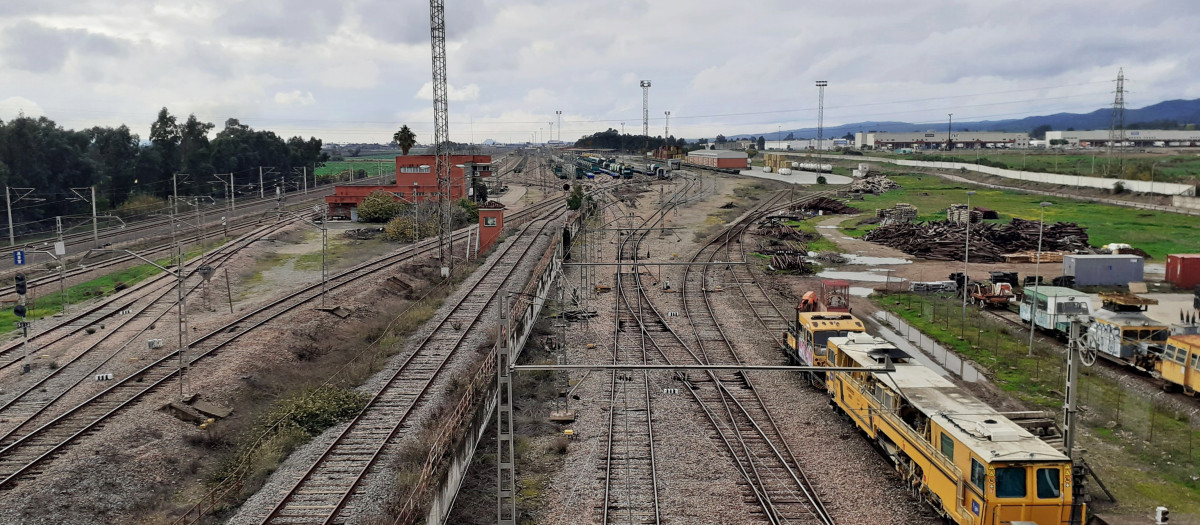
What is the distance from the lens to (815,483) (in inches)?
741

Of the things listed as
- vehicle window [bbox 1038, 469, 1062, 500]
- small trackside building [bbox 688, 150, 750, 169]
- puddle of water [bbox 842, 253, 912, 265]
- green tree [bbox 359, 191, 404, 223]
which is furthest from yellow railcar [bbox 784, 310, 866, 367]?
small trackside building [bbox 688, 150, 750, 169]

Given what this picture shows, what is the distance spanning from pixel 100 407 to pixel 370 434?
820cm

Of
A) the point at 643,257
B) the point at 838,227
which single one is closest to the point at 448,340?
the point at 643,257

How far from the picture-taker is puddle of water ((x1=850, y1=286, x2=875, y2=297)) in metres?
42.2

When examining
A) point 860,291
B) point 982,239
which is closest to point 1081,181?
point 982,239

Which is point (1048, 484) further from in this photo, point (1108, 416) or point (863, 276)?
point (863, 276)

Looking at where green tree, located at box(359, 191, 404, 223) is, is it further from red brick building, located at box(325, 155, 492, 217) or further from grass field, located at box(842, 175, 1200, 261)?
grass field, located at box(842, 175, 1200, 261)

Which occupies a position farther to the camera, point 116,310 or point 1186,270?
point 1186,270

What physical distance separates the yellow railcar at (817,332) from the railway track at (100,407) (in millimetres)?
20225

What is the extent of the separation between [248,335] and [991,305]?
33487mm

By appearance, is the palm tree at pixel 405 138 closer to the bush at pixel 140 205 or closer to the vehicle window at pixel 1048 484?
the bush at pixel 140 205

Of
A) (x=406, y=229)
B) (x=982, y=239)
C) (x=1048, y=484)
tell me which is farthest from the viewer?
(x=406, y=229)

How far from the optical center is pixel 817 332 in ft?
83.8

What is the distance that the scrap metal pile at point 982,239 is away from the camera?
53.7m
